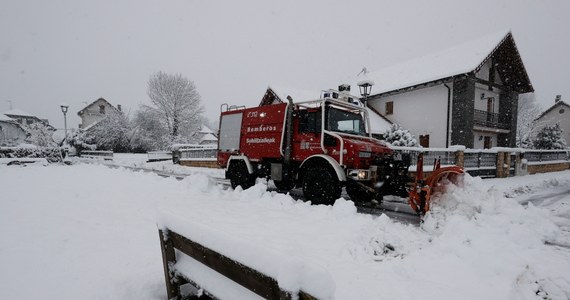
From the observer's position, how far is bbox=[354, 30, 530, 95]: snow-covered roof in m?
18.2

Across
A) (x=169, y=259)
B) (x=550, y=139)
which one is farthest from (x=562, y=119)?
(x=169, y=259)

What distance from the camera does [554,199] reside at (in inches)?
338

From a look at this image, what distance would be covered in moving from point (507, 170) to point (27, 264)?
57.0ft

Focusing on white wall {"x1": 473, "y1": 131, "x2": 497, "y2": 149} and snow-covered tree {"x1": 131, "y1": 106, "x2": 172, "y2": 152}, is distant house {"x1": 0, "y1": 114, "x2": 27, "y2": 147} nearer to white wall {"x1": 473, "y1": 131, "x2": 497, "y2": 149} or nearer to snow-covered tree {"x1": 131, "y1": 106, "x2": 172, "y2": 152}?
snow-covered tree {"x1": 131, "y1": 106, "x2": 172, "y2": 152}

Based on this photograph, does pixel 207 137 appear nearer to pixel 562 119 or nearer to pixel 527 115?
pixel 527 115

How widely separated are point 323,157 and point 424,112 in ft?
52.1

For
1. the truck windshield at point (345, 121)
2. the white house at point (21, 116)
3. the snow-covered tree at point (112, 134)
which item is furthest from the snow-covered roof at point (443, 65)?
the white house at point (21, 116)

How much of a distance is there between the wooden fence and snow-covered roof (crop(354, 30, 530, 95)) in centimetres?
1952

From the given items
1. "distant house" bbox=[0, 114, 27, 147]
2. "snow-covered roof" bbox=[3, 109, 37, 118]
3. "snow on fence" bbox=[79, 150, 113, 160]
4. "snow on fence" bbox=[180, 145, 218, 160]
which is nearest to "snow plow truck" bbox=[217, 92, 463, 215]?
"snow on fence" bbox=[180, 145, 218, 160]

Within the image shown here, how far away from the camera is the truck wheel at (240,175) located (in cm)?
933

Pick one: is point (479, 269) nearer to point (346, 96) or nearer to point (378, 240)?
point (378, 240)

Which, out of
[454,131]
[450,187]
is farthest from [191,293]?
[454,131]

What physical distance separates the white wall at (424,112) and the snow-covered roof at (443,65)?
94 centimetres

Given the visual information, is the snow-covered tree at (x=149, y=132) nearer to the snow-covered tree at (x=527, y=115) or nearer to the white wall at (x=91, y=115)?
the white wall at (x=91, y=115)
